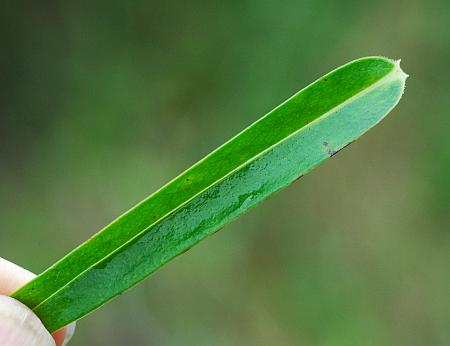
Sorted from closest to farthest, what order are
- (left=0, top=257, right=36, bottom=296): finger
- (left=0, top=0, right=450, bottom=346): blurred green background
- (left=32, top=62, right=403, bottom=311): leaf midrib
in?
(left=32, top=62, right=403, bottom=311): leaf midrib, (left=0, top=257, right=36, bottom=296): finger, (left=0, top=0, right=450, bottom=346): blurred green background

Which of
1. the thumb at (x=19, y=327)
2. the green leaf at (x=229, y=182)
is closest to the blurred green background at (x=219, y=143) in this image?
the thumb at (x=19, y=327)

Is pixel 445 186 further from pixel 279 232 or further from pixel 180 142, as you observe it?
pixel 180 142

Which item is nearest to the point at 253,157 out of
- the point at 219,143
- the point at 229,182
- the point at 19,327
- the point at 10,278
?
the point at 229,182

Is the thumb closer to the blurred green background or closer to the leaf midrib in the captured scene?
the leaf midrib

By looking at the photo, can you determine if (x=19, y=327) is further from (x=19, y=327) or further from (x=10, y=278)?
(x=10, y=278)

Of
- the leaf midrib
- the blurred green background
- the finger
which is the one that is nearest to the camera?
the leaf midrib

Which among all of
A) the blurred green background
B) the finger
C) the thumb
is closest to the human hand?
the thumb

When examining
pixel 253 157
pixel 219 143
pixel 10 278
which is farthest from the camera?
pixel 219 143
